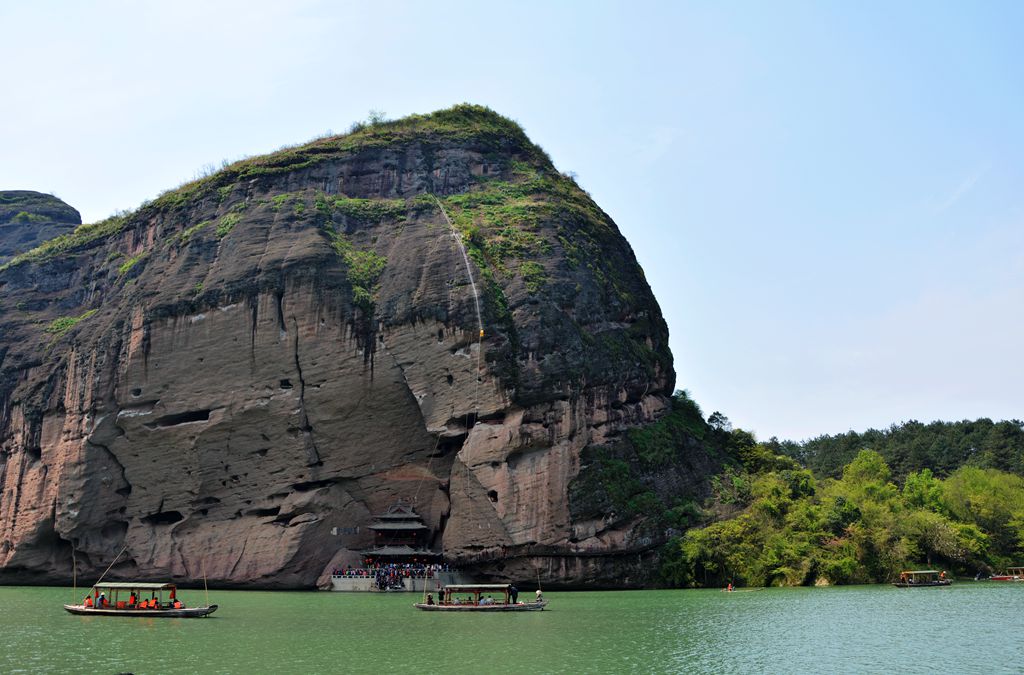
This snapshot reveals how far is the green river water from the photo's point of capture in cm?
1923

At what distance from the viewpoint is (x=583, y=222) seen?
172ft

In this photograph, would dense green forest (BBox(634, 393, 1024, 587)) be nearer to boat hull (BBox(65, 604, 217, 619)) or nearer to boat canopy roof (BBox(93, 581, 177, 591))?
boat hull (BBox(65, 604, 217, 619))

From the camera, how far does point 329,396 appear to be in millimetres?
45875

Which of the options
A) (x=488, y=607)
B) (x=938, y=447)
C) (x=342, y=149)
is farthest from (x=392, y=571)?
(x=938, y=447)

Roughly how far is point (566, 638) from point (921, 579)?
23.2 m

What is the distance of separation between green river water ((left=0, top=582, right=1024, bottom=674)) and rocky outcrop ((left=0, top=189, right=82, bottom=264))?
176ft

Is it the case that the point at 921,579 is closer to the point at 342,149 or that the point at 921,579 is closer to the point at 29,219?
the point at 342,149

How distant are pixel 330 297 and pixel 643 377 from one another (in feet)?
53.7

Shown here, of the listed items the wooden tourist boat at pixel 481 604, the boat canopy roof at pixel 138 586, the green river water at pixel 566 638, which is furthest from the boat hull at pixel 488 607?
the boat canopy roof at pixel 138 586

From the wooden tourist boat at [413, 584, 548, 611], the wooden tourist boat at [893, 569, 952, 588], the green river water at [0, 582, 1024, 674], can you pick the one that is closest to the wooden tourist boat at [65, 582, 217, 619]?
the green river water at [0, 582, 1024, 674]

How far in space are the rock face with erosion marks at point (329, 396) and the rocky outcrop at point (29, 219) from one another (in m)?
30.6

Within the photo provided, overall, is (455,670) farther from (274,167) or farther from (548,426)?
(274,167)

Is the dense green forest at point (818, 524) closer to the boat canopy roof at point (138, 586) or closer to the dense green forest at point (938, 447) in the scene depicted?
the dense green forest at point (938, 447)

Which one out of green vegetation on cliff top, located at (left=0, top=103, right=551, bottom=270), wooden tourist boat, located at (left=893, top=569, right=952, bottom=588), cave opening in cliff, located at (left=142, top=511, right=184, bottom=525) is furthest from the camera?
green vegetation on cliff top, located at (left=0, top=103, right=551, bottom=270)
